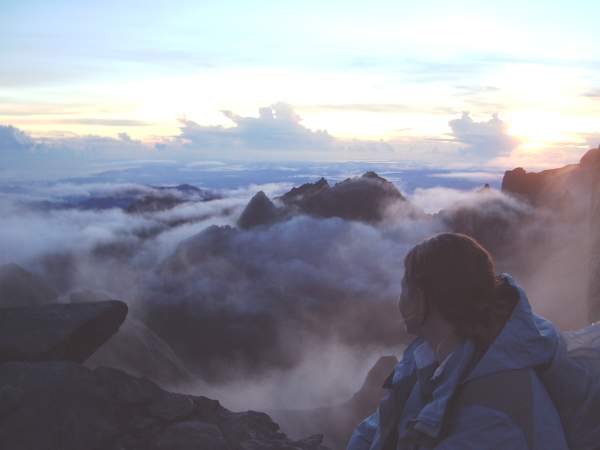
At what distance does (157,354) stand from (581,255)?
49843 mm

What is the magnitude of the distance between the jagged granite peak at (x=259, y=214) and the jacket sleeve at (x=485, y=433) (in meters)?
134

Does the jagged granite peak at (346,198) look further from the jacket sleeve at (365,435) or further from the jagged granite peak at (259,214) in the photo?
the jacket sleeve at (365,435)

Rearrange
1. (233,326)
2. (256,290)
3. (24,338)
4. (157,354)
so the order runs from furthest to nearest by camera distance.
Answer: (256,290) < (233,326) < (157,354) < (24,338)

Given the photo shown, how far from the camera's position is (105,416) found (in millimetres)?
8984

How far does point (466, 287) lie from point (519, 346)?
434 millimetres

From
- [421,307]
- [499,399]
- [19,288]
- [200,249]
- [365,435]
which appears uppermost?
[421,307]

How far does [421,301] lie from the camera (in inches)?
147

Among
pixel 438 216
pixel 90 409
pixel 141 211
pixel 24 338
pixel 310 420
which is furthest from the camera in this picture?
pixel 141 211

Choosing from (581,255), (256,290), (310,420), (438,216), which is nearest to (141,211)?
(256,290)

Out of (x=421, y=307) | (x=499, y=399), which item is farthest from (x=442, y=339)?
(x=499, y=399)

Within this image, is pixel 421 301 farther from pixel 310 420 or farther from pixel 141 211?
pixel 141 211

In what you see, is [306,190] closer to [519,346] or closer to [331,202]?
[331,202]

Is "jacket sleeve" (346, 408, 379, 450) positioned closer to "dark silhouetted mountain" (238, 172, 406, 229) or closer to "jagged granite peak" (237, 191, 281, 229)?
"dark silhouetted mountain" (238, 172, 406, 229)

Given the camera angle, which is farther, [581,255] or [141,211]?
[141,211]
